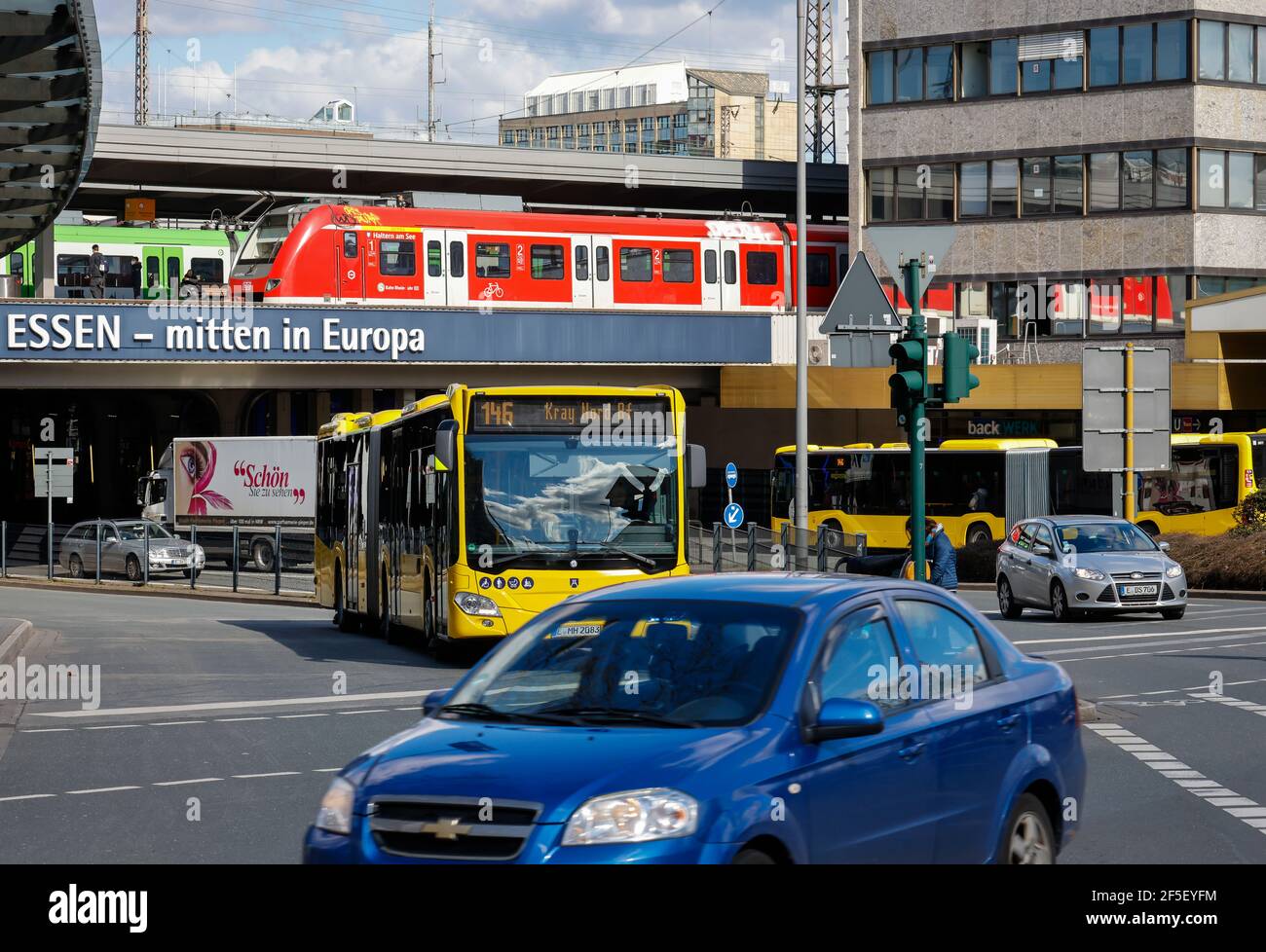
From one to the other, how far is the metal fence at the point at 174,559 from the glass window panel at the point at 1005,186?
78.4 ft

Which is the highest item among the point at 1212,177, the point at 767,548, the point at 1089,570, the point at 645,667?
the point at 1212,177

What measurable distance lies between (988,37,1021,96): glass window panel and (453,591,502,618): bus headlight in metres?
40.8

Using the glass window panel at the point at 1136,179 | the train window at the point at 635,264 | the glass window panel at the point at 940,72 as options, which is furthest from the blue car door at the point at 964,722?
the glass window panel at the point at 940,72

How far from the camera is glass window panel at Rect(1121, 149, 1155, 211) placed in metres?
53.3

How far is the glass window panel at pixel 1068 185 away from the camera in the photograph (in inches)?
2140

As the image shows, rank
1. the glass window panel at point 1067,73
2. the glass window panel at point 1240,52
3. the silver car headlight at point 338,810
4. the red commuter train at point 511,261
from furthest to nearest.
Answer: the glass window panel at point 1067,73, the glass window panel at point 1240,52, the red commuter train at point 511,261, the silver car headlight at point 338,810

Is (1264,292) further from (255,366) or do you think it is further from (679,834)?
(679,834)

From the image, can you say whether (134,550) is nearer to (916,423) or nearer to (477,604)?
(477,604)

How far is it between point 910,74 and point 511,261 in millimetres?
17640

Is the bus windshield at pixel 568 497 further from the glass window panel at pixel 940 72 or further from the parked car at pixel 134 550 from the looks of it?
the glass window panel at pixel 940 72

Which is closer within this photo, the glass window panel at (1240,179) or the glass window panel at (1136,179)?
the glass window panel at (1240,179)

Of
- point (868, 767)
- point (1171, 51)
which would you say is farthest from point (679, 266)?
point (868, 767)

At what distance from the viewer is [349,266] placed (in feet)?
143
